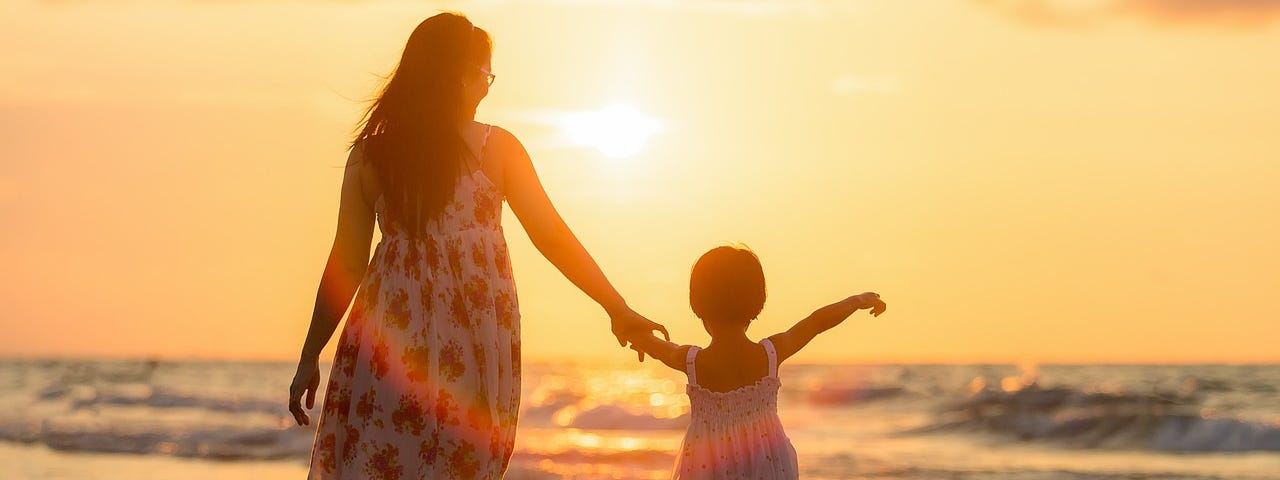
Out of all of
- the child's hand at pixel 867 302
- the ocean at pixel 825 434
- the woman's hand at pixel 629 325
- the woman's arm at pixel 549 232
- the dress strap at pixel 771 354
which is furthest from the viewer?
the ocean at pixel 825 434

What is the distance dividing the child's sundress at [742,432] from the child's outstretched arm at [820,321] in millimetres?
48

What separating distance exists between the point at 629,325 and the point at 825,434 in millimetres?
19616

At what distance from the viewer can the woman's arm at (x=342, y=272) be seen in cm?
397

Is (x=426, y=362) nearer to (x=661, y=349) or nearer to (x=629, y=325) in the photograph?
(x=629, y=325)

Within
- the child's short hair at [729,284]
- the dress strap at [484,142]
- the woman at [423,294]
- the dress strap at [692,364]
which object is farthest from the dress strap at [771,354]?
the dress strap at [484,142]

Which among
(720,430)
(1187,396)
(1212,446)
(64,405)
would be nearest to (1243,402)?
(1187,396)

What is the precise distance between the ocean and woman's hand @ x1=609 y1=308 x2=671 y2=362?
4182 millimetres

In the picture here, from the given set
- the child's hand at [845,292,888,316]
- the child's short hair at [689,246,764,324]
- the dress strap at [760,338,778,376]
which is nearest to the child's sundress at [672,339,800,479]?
the dress strap at [760,338,778,376]

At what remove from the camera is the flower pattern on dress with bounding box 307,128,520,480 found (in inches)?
153

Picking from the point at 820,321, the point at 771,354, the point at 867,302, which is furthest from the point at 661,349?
the point at 867,302

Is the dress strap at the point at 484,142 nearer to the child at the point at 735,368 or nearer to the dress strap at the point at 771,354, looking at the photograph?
the child at the point at 735,368

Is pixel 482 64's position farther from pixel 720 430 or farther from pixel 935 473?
pixel 935 473

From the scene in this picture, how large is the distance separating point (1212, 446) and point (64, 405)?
70.9 ft

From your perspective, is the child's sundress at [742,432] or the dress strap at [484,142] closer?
the dress strap at [484,142]
